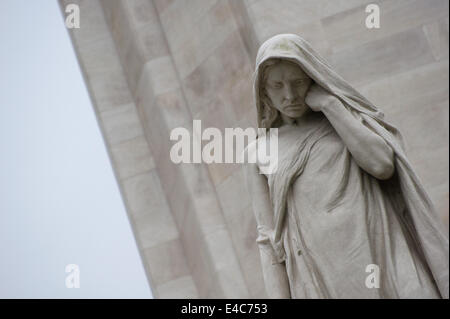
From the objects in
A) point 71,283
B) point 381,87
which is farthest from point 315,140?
point 71,283

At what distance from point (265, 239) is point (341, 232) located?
485 millimetres

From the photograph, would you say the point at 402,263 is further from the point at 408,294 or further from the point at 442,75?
the point at 442,75

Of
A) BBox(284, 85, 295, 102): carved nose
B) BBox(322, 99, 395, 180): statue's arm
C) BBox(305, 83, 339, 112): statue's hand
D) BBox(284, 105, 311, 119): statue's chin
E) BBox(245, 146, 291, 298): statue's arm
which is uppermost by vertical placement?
BBox(284, 85, 295, 102): carved nose

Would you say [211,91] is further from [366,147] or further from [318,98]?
[366,147]

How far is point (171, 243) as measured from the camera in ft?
30.4

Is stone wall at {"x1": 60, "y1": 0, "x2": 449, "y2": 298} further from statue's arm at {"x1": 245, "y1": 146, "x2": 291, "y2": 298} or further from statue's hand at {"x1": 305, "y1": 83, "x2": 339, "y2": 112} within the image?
statue's hand at {"x1": 305, "y1": 83, "x2": 339, "y2": 112}

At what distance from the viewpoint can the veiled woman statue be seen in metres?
4.49

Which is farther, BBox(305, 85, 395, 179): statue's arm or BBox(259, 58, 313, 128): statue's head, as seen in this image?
BBox(259, 58, 313, 128): statue's head

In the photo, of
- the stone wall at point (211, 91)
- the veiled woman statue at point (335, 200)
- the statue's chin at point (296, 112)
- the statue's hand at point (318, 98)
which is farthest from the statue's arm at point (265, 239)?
the stone wall at point (211, 91)

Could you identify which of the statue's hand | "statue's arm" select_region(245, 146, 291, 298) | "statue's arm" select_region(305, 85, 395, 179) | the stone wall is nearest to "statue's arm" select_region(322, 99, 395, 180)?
"statue's arm" select_region(305, 85, 395, 179)

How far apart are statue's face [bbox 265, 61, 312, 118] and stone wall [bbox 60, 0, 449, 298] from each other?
8.89ft

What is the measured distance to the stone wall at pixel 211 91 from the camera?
766cm

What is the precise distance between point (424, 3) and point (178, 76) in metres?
2.49

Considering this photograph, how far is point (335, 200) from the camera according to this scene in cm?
465
